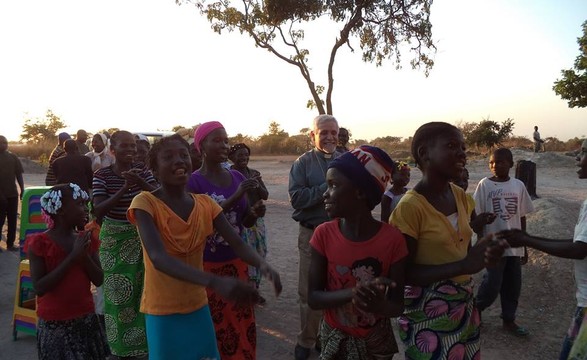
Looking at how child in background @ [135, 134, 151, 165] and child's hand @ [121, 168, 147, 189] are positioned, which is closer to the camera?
child's hand @ [121, 168, 147, 189]

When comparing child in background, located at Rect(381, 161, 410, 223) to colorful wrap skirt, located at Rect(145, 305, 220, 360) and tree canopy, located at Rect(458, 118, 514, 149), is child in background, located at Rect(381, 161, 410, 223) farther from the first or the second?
tree canopy, located at Rect(458, 118, 514, 149)

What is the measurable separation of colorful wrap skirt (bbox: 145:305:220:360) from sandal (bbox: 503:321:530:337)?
11.1 feet

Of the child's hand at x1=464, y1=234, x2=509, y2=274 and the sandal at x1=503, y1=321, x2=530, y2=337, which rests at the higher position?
the child's hand at x1=464, y1=234, x2=509, y2=274

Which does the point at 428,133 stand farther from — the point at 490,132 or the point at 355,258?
the point at 490,132

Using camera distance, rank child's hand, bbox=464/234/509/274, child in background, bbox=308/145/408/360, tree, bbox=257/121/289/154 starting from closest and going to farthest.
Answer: child's hand, bbox=464/234/509/274 < child in background, bbox=308/145/408/360 < tree, bbox=257/121/289/154

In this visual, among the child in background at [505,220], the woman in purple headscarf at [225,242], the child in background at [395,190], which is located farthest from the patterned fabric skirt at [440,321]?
the child in background at [505,220]

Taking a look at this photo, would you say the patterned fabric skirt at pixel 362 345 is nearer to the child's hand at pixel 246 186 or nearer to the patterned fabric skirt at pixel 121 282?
the child's hand at pixel 246 186

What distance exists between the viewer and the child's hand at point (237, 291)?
1.89m

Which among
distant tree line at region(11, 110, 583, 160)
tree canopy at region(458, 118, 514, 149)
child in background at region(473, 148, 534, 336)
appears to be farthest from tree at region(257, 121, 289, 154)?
child in background at region(473, 148, 534, 336)

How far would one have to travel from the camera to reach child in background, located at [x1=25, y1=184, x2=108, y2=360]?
9.73ft

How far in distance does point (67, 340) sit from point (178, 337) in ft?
3.31

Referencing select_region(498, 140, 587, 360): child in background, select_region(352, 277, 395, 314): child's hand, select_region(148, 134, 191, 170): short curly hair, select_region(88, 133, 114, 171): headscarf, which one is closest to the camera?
select_region(352, 277, 395, 314): child's hand

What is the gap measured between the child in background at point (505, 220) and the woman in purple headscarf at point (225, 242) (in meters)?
2.46

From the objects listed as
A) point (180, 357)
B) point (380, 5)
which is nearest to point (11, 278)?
point (180, 357)
